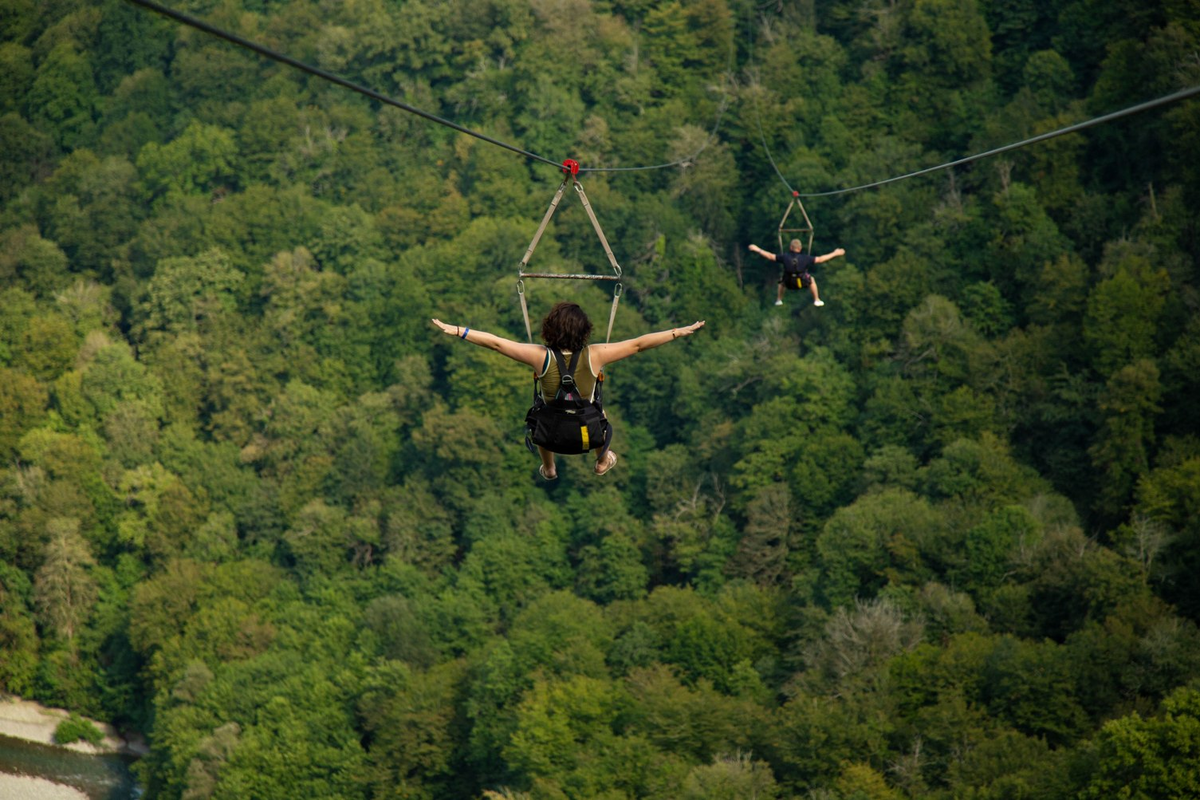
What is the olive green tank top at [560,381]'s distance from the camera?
56.1 ft

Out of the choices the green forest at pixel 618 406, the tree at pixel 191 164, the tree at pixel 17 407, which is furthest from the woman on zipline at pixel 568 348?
the tree at pixel 191 164

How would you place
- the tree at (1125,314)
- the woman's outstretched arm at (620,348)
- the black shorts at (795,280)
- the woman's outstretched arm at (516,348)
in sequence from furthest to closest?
the tree at (1125,314) → the black shorts at (795,280) → the woman's outstretched arm at (620,348) → the woman's outstretched arm at (516,348)

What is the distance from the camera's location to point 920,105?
7912 centimetres

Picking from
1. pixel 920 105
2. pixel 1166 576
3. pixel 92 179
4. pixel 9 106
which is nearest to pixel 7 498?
pixel 92 179

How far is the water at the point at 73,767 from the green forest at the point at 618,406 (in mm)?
2418

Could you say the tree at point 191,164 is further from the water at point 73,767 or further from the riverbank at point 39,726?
the water at point 73,767

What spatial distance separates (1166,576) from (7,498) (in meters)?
55.1

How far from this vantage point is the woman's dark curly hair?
55.2ft

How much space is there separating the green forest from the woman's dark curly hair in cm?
2919

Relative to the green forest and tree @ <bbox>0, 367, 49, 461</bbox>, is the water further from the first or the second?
tree @ <bbox>0, 367, 49, 461</bbox>

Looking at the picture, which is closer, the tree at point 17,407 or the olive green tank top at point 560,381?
the olive green tank top at point 560,381

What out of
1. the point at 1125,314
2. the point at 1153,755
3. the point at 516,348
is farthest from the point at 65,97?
the point at 516,348

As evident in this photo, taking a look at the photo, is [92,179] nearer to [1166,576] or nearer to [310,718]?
[310,718]

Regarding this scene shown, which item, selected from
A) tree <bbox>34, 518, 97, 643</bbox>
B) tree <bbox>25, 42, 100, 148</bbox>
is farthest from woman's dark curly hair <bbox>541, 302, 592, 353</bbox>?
tree <bbox>25, 42, 100, 148</bbox>
